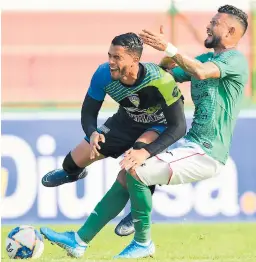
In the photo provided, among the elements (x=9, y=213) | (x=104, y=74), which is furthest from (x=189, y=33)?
(x=104, y=74)

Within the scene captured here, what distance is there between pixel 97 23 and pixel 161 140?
557 cm

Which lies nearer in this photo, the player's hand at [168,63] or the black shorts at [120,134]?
the black shorts at [120,134]

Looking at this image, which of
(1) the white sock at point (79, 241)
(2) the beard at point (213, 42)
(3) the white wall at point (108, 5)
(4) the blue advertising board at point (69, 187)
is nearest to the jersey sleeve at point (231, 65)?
(2) the beard at point (213, 42)

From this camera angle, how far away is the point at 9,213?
1255cm

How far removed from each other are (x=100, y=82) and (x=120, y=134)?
53 centimetres

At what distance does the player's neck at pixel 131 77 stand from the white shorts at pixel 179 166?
62cm

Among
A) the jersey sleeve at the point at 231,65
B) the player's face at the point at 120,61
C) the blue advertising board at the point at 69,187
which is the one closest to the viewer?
the player's face at the point at 120,61

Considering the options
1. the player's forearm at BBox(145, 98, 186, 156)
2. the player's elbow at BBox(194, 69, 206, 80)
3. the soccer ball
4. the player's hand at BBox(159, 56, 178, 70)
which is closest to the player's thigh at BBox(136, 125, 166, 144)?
the player's forearm at BBox(145, 98, 186, 156)

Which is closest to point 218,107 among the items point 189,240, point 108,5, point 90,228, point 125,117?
point 125,117

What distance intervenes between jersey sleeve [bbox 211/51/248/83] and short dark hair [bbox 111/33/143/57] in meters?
0.60

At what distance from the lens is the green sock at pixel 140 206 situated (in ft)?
28.5

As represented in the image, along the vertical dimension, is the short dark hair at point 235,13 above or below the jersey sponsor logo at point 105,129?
above

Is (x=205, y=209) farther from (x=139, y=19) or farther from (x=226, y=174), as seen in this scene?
(x=139, y=19)

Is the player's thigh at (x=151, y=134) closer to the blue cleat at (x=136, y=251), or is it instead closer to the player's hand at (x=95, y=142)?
the player's hand at (x=95, y=142)
